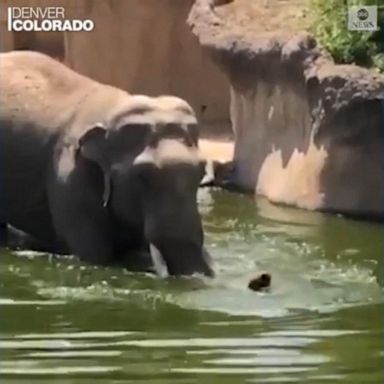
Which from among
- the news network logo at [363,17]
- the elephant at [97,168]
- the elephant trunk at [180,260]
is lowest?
the elephant trunk at [180,260]

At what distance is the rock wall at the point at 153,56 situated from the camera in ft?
16.7

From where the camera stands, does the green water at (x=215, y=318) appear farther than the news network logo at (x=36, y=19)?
No

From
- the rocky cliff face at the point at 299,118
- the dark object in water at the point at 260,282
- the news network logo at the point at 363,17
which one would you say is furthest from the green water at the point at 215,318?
the news network logo at the point at 363,17

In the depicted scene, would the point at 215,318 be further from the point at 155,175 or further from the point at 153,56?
the point at 153,56

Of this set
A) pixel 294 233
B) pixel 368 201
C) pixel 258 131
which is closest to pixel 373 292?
pixel 294 233

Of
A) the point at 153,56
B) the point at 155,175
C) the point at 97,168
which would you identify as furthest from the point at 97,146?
the point at 153,56

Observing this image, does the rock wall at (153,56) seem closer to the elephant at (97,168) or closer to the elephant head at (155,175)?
the elephant at (97,168)

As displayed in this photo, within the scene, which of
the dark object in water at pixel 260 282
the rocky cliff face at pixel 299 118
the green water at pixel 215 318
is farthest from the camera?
the rocky cliff face at pixel 299 118

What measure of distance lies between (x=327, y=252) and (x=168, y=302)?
81 cm

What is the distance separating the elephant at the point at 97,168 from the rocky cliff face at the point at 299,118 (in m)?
0.89

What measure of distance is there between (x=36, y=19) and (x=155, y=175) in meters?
0.58

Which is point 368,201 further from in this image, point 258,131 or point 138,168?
point 138,168

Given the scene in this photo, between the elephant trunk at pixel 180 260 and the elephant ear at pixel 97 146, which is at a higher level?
the elephant ear at pixel 97 146

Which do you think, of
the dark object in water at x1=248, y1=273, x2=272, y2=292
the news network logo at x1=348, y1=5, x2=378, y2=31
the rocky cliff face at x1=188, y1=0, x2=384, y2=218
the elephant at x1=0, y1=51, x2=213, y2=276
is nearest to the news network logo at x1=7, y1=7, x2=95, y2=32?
the elephant at x1=0, y1=51, x2=213, y2=276
